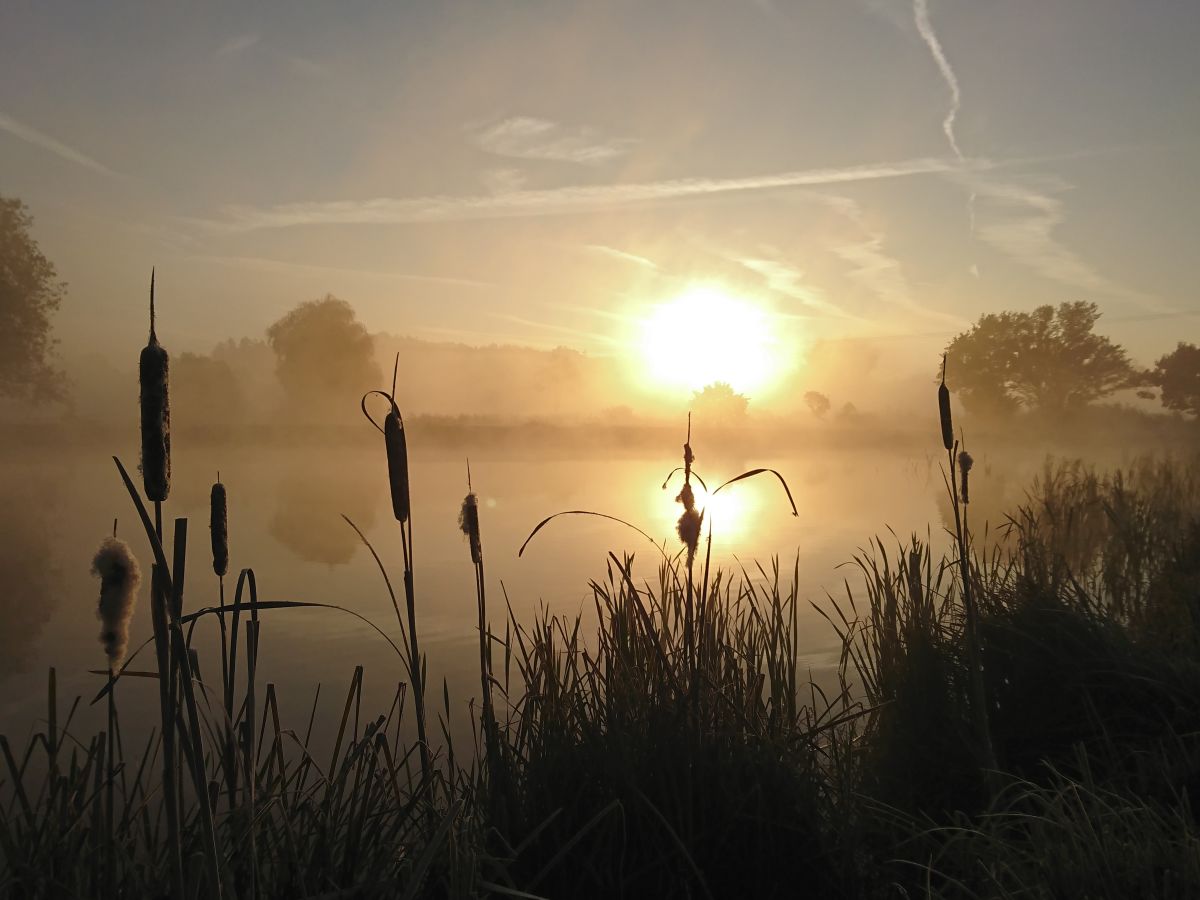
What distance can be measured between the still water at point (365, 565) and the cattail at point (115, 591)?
1915 mm

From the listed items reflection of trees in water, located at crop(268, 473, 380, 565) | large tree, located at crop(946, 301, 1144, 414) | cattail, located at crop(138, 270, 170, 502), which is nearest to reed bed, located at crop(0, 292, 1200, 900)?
cattail, located at crop(138, 270, 170, 502)

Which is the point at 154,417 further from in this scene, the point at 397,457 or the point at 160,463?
the point at 397,457

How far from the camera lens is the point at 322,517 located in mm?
22469

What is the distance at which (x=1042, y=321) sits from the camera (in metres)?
45.2

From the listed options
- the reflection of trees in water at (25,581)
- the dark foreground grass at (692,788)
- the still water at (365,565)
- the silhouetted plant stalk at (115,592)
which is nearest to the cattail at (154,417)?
the dark foreground grass at (692,788)

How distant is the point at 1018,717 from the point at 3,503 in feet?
104

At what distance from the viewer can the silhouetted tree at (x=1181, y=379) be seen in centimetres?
4378

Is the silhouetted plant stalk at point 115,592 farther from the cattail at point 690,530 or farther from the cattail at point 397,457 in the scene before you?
the cattail at point 690,530

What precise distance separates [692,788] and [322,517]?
21350 millimetres

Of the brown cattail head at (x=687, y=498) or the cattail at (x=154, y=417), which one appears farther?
the brown cattail head at (x=687, y=498)

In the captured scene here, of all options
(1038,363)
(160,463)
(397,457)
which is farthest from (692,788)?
(1038,363)

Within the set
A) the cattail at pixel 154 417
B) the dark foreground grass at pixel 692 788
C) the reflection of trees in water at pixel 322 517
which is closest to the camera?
the cattail at pixel 154 417

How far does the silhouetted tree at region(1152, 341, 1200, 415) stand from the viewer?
4378cm

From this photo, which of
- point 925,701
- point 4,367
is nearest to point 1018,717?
point 925,701
